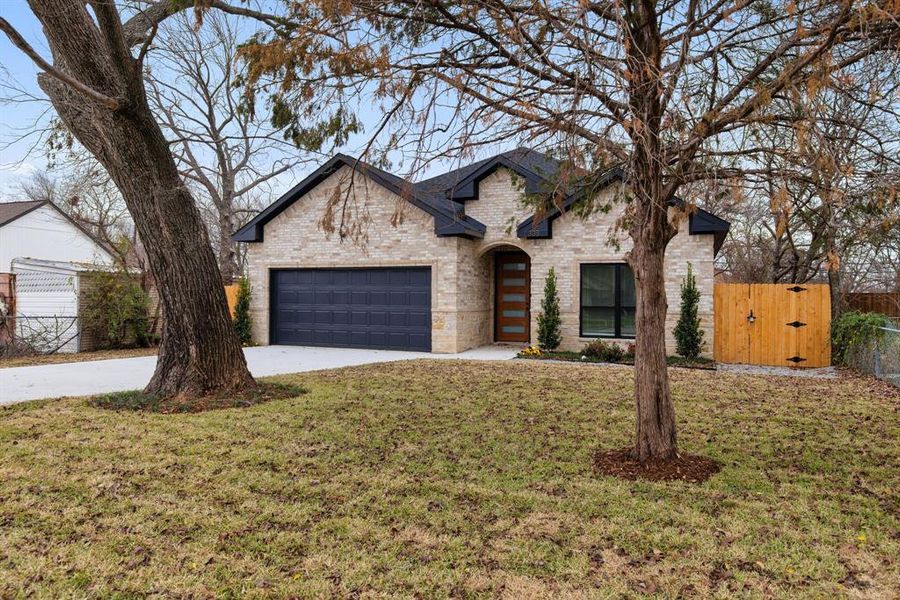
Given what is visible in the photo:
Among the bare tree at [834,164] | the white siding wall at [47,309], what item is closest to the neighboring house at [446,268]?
the white siding wall at [47,309]

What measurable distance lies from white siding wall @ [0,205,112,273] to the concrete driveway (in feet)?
43.1

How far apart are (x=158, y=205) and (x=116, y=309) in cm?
934

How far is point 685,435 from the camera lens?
6.14m

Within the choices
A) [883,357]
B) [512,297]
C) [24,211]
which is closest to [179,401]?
[512,297]

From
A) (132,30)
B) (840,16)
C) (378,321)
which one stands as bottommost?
(378,321)

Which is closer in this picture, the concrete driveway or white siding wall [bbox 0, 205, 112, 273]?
the concrete driveway

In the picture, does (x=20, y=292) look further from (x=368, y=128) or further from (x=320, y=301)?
(x=368, y=128)

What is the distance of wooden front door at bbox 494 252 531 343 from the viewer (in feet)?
52.3

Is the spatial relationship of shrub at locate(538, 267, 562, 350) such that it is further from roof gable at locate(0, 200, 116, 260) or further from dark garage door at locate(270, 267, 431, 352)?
roof gable at locate(0, 200, 116, 260)

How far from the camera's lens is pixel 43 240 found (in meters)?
25.6

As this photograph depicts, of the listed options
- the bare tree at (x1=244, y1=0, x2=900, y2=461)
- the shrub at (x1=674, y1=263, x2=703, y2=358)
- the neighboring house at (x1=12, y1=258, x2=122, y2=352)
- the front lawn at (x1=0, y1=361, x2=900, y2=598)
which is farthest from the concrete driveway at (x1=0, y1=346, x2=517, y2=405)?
the bare tree at (x1=244, y1=0, x2=900, y2=461)

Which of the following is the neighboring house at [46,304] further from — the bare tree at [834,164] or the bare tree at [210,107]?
the bare tree at [834,164]

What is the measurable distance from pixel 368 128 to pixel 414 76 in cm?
96

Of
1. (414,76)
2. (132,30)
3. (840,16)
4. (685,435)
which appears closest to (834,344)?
(685,435)
